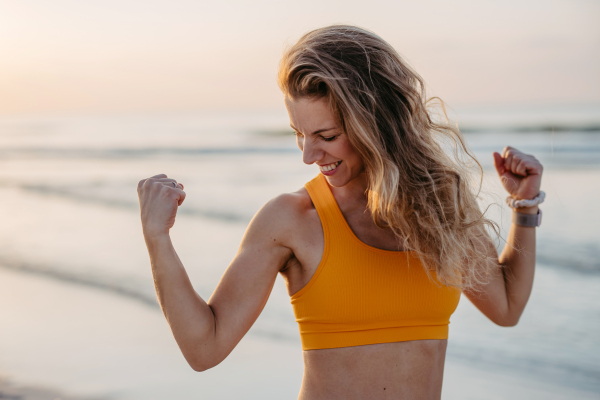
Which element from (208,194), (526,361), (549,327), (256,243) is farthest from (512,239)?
(208,194)

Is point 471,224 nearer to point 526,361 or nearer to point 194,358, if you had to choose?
point 194,358

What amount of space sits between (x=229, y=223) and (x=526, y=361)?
477 centimetres

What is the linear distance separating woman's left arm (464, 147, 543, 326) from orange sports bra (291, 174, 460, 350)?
40 centimetres

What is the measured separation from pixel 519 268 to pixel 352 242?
0.83 metres

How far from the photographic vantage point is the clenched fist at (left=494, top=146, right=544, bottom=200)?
2.30 metres

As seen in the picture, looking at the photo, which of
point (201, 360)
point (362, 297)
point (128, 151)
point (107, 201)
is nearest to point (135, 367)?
point (201, 360)

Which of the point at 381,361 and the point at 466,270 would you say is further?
the point at 466,270

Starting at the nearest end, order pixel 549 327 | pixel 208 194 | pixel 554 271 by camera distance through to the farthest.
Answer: pixel 549 327 → pixel 554 271 → pixel 208 194

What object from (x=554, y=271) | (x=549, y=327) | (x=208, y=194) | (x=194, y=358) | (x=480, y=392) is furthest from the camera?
(x=208, y=194)

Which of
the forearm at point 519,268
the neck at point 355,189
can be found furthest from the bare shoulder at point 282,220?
the forearm at point 519,268

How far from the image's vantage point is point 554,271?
5.55 m

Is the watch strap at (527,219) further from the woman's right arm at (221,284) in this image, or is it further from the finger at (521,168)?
the woman's right arm at (221,284)

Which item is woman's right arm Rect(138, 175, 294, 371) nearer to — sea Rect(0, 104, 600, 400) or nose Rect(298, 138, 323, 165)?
nose Rect(298, 138, 323, 165)

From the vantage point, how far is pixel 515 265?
2.27 m
